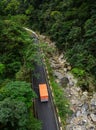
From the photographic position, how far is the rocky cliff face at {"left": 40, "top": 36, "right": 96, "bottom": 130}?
30.5 m

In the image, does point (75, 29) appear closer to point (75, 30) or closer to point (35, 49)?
point (75, 30)

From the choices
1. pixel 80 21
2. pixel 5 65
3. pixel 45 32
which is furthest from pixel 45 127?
pixel 45 32

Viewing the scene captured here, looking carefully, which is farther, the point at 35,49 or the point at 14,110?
the point at 35,49

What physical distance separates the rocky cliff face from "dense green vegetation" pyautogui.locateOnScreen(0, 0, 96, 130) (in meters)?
1.56

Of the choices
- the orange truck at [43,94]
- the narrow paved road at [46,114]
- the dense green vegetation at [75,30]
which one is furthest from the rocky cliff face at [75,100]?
the orange truck at [43,94]

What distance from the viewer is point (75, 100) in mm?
35188

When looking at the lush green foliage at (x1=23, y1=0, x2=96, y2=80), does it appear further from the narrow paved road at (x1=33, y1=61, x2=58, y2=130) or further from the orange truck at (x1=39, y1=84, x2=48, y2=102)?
the orange truck at (x1=39, y1=84, x2=48, y2=102)

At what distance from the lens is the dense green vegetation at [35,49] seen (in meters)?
23.3

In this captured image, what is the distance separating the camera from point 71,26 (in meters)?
48.2

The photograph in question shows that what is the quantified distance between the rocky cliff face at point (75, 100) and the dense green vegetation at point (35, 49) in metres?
1.56

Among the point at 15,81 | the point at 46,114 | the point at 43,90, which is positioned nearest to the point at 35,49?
the point at 43,90

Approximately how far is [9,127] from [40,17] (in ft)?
150

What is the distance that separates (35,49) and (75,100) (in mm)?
10090

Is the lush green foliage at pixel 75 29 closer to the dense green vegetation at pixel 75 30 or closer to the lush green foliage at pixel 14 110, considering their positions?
the dense green vegetation at pixel 75 30
